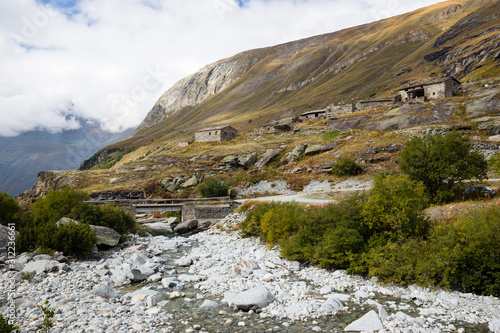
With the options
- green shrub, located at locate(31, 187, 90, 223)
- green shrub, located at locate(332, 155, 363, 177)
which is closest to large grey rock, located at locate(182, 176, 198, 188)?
green shrub, located at locate(31, 187, 90, 223)

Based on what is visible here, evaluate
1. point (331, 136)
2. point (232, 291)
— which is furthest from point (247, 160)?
point (232, 291)

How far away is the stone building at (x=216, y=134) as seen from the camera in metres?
79.4

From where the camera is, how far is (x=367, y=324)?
26.5 ft

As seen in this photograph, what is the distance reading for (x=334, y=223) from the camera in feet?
48.9

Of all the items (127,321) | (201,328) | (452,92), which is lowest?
(201,328)

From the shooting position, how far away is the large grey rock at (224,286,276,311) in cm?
970

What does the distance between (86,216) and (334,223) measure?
762 inches

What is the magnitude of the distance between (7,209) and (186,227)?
16.7 m

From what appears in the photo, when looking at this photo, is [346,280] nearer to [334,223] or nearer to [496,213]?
[334,223]

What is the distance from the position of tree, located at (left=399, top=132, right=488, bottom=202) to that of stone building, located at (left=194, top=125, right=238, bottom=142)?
6343 centimetres

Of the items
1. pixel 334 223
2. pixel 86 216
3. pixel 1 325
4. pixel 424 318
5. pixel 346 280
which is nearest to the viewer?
pixel 1 325

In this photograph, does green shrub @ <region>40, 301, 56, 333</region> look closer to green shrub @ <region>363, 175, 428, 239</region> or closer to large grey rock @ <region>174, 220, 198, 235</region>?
green shrub @ <region>363, 175, 428, 239</region>

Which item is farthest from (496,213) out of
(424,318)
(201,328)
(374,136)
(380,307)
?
(374,136)

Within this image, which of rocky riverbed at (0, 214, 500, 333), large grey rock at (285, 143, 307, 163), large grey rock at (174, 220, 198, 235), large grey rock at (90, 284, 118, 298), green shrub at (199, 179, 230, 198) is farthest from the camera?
large grey rock at (285, 143, 307, 163)
